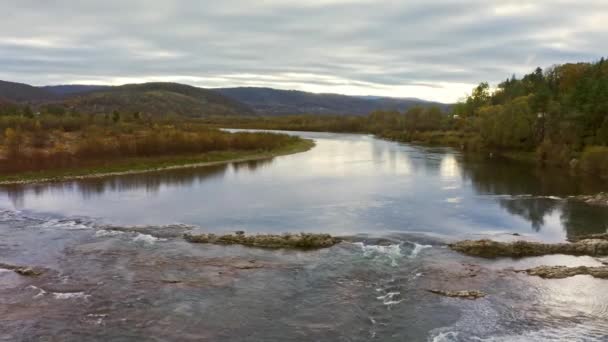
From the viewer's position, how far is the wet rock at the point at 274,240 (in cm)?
2009

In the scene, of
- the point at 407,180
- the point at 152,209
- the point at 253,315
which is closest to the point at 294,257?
the point at 253,315

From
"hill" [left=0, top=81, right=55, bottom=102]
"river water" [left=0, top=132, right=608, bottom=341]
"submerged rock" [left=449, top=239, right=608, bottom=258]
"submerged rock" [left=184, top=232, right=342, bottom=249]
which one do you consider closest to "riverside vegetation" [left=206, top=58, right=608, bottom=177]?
"river water" [left=0, top=132, right=608, bottom=341]

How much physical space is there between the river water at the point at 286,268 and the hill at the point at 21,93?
16569cm

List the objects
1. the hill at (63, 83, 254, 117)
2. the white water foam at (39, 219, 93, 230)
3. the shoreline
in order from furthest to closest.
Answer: the hill at (63, 83, 254, 117) < the shoreline < the white water foam at (39, 219, 93, 230)

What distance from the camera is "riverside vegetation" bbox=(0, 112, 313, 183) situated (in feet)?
135

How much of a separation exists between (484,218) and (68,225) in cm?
1984

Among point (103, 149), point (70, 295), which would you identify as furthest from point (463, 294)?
point (103, 149)

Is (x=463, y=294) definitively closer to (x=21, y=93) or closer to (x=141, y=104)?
(x=141, y=104)

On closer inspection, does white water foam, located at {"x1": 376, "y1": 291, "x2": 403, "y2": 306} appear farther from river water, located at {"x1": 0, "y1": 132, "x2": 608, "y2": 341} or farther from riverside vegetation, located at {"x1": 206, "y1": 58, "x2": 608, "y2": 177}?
riverside vegetation, located at {"x1": 206, "y1": 58, "x2": 608, "y2": 177}

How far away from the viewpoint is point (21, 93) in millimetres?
185625

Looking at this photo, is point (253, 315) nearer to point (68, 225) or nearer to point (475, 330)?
point (475, 330)

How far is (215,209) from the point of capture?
27.4 metres

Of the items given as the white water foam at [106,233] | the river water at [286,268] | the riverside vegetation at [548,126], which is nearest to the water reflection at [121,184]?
the river water at [286,268]

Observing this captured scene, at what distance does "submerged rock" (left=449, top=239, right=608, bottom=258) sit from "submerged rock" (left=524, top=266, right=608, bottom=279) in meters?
1.95
